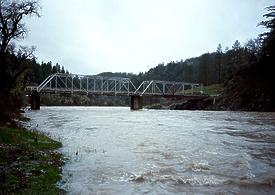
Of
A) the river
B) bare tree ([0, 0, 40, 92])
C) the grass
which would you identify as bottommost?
the river

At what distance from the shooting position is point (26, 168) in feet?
44.6

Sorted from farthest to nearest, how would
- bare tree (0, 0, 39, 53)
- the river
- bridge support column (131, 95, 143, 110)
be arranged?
bridge support column (131, 95, 143, 110)
bare tree (0, 0, 39, 53)
the river

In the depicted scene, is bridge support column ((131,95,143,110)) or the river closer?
the river

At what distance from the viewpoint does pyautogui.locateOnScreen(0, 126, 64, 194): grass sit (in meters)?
10.9

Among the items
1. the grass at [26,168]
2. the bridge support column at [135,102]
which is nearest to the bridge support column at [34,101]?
the bridge support column at [135,102]

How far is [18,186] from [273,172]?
35.4ft

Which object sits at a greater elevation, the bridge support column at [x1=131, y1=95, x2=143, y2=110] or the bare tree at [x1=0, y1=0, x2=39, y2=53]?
the bare tree at [x1=0, y1=0, x2=39, y2=53]

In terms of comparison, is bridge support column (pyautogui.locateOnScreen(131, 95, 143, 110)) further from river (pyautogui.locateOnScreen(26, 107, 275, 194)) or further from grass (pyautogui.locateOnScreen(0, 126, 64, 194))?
grass (pyautogui.locateOnScreen(0, 126, 64, 194))

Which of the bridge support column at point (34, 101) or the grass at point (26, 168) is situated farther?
the bridge support column at point (34, 101)

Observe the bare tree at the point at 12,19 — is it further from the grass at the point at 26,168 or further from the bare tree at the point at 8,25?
the grass at the point at 26,168

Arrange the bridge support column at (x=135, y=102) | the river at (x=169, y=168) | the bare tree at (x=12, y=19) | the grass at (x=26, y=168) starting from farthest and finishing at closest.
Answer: the bridge support column at (x=135, y=102) → the bare tree at (x=12, y=19) → the river at (x=169, y=168) → the grass at (x=26, y=168)

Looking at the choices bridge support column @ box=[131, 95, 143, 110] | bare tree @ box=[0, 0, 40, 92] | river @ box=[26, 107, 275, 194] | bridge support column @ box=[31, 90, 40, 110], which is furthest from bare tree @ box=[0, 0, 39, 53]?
bridge support column @ box=[131, 95, 143, 110]

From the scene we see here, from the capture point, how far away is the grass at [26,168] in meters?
10.9

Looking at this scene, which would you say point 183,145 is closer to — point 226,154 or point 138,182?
point 226,154
